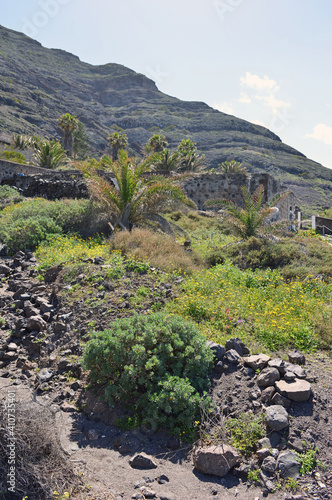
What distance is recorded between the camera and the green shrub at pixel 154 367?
380cm

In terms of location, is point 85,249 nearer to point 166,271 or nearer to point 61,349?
point 166,271

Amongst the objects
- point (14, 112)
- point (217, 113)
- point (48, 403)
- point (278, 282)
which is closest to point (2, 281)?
point (48, 403)

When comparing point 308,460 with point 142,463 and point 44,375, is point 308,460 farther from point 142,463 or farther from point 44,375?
point 44,375

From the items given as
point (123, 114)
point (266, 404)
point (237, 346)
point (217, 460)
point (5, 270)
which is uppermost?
point (123, 114)

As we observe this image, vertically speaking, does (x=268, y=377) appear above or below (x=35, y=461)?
above

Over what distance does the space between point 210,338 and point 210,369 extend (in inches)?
31.5

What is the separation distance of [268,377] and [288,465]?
1.01m

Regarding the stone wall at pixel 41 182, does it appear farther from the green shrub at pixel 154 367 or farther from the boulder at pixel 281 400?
the boulder at pixel 281 400

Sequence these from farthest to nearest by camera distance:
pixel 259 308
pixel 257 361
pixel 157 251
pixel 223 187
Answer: pixel 223 187 < pixel 157 251 < pixel 259 308 < pixel 257 361

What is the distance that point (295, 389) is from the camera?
390 cm

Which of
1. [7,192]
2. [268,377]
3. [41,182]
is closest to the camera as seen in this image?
[268,377]

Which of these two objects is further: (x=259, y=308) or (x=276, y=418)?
(x=259, y=308)

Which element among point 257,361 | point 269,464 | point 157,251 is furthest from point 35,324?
point 269,464

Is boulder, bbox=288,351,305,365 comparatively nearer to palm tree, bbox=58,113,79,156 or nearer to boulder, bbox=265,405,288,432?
boulder, bbox=265,405,288,432
